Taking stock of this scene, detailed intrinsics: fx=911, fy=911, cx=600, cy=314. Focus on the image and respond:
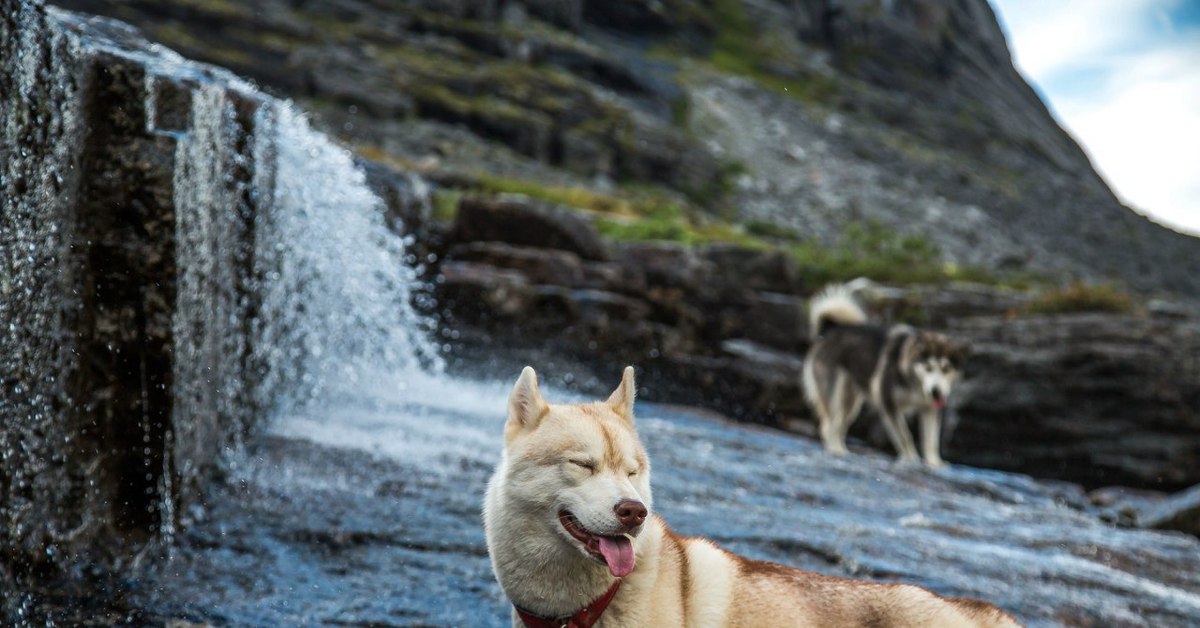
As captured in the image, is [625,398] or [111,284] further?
[111,284]

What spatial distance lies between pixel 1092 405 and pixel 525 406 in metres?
14.0

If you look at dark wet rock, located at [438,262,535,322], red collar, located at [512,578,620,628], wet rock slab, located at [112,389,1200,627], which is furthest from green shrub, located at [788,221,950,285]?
red collar, located at [512,578,620,628]

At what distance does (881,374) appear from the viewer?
1276cm

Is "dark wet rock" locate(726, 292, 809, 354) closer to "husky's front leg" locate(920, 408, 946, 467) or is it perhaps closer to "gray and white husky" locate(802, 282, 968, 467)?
"gray and white husky" locate(802, 282, 968, 467)

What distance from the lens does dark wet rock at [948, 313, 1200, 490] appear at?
552 inches

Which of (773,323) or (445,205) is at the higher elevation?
(445,205)

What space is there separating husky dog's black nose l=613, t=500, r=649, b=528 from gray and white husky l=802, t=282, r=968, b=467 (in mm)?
9845

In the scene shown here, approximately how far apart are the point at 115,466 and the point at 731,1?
77459 mm

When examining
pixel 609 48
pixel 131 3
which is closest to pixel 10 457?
pixel 131 3

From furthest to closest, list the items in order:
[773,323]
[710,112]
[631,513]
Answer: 1. [710,112]
2. [773,323]
3. [631,513]

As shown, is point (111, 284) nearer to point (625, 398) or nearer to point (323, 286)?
point (625, 398)

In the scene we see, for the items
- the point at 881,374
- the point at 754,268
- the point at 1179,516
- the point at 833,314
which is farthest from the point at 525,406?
the point at 754,268

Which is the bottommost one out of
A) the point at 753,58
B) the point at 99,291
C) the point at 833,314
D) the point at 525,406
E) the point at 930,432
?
the point at 930,432

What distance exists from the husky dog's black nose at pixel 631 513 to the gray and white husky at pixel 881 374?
9845 mm
